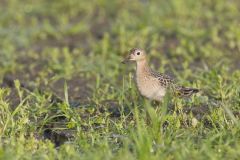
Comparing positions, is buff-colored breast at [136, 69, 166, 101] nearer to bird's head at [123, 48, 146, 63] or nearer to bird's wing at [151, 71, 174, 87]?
bird's wing at [151, 71, 174, 87]

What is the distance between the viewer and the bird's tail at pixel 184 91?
7.24m

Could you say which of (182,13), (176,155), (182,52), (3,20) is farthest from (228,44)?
(176,155)

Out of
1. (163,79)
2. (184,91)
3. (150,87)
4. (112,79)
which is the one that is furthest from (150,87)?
(112,79)

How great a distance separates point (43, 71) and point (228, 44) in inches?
102

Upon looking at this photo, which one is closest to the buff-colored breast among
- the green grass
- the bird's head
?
the green grass

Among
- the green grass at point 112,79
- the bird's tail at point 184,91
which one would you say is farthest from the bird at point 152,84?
the green grass at point 112,79

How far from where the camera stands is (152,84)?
7180 mm

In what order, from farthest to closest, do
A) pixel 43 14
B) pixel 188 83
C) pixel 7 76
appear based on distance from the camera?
pixel 43 14
pixel 7 76
pixel 188 83

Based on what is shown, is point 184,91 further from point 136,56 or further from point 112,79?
point 112,79

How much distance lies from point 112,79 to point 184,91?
1701mm

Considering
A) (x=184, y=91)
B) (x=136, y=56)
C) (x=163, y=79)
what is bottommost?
(x=184, y=91)

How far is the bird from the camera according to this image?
7129 mm

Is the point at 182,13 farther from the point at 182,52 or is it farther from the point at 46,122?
the point at 46,122

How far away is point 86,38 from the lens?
11477mm
